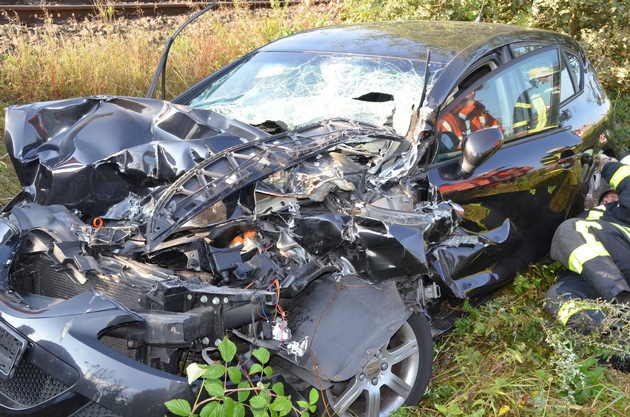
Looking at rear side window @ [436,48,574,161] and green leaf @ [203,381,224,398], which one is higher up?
rear side window @ [436,48,574,161]

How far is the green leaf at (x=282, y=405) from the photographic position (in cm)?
242

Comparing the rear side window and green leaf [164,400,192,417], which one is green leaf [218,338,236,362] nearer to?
green leaf [164,400,192,417]

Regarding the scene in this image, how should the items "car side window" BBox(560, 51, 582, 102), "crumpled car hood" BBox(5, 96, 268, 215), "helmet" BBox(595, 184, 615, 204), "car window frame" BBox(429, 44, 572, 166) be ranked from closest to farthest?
"crumpled car hood" BBox(5, 96, 268, 215) → "car window frame" BBox(429, 44, 572, 166) → "helmet" BBox(595, 184, 615, 204) → "car side window" BBox(560, 51, 582, 102)

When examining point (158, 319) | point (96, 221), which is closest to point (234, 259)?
point (158, 319)

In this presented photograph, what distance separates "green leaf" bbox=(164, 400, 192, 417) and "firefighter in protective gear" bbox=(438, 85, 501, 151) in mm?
1928

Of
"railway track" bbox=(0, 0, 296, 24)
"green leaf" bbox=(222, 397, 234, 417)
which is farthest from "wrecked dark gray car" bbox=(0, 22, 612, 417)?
"railway track" bbox=(0, 0, 296, 24)

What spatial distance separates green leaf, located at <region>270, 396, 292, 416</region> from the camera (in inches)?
95.4

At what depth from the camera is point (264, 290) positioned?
8.61ft

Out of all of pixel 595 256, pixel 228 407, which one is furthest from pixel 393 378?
pixel 595 256

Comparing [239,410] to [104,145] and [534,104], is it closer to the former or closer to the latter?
[104,145]

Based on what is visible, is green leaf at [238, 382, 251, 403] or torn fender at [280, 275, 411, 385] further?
torn fender at [280, 275, 411, 385]

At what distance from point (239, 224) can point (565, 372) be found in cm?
177

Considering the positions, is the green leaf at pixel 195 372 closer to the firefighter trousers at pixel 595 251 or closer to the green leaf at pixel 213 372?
the green leaf at pixel 213 372

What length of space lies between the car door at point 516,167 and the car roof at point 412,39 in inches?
8.5
